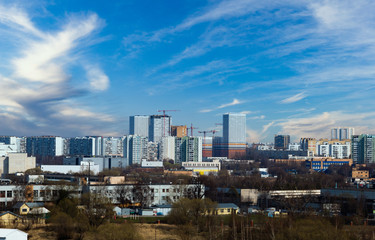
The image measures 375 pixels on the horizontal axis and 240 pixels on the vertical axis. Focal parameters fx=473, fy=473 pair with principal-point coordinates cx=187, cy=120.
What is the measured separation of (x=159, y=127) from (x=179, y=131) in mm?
5175

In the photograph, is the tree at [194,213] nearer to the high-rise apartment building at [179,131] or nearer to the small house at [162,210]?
the small house at [162,210]

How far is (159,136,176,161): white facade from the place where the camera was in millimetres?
82625

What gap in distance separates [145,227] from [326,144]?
8557 centimetres

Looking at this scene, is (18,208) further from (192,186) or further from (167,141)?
(167,141)

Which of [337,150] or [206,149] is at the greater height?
[337,150]

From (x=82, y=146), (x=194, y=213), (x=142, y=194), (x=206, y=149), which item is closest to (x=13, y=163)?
(x=142, y=194)

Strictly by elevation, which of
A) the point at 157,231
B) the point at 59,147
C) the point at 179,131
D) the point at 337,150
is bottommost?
the point at 157,231

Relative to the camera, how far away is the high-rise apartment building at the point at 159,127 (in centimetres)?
11438

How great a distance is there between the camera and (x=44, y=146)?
261 ft

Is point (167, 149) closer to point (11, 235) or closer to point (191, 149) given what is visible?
point (191, 149)

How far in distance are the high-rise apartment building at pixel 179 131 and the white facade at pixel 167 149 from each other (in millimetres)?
29823

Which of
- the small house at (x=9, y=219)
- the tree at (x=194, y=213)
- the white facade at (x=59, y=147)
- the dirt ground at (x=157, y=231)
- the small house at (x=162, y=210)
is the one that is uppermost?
the white facade at (x=59, y=147)

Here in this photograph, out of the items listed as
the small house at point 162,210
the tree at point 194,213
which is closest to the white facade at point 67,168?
the small house at point 162,210

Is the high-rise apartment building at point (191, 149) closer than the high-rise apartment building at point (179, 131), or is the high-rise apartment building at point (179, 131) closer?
the high-rise apartment building at point (191, 149)
